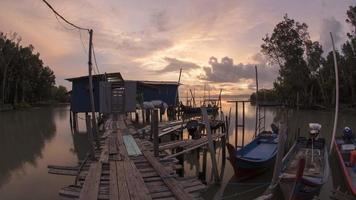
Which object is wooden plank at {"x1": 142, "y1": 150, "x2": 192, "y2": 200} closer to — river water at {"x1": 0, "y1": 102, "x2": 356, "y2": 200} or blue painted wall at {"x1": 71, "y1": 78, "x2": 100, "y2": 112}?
river water at {"x1": 0, "y1": 102, "x2": 356, "y2": 200}

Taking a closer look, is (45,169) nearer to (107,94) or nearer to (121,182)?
(121,182)

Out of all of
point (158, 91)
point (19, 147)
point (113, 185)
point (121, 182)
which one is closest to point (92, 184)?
point (113, 185)

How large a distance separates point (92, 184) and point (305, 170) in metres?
7.54

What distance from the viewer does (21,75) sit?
74.4 metres

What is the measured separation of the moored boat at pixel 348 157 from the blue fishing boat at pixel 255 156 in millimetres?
2982

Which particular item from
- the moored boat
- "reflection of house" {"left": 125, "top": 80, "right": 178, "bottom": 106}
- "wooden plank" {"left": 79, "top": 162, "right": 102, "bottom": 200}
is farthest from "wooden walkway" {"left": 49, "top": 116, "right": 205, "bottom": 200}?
"reflection of house" {"left": 125, "top": 80, "right": 178, "bottom": 106}

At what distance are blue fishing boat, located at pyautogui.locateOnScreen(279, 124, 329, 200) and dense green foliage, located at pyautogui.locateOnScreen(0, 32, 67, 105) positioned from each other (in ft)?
213

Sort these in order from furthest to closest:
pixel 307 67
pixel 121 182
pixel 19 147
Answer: pixel 307 67 → pixel 19 147 → pixel 121 182

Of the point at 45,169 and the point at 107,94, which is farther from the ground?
the point at 107,94

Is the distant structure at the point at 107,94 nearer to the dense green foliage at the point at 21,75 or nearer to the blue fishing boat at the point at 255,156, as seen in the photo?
the blue fishing boat at the point at 255,156

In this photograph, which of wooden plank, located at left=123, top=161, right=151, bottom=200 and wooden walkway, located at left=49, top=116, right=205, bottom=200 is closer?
wooden plank, located at left=123, top=161, right=151, bottom=200

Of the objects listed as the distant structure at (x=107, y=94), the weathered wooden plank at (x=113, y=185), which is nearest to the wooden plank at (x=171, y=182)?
the weathered wooden plank at (x=113, y=185)

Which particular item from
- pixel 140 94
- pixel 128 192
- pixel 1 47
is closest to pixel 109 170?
pixel 128 192

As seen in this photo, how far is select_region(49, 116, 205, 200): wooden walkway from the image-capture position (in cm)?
750
